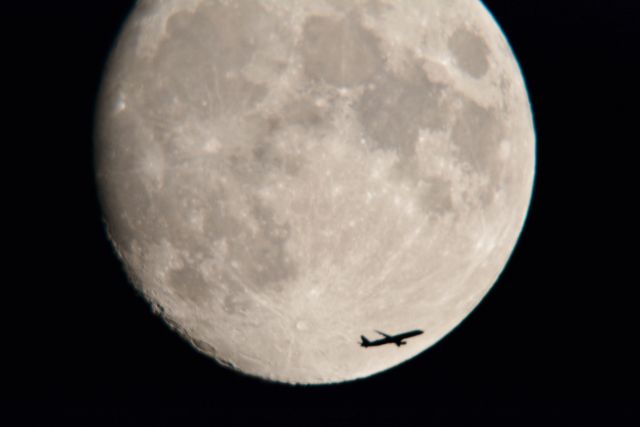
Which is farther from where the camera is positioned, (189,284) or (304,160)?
(189,284)

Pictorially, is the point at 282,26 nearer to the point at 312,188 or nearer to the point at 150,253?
the point at 312,188

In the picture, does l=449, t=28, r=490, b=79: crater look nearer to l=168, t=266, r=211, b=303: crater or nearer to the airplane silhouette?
the airplane silhouette

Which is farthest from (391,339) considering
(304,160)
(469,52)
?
(469,52)

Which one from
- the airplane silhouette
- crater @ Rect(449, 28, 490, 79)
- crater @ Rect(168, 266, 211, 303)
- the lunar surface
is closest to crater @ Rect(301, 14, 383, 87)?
the lunar surface

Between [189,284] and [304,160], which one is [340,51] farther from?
[189,284]

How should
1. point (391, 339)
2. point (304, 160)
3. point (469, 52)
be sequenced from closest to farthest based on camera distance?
point (304, 160)
point (469, 52)
point (391, 339)

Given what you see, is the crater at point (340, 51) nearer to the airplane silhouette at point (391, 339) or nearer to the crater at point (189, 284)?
the crater at point (189, 284)

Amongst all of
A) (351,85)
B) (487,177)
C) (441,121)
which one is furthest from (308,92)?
(487,177)
